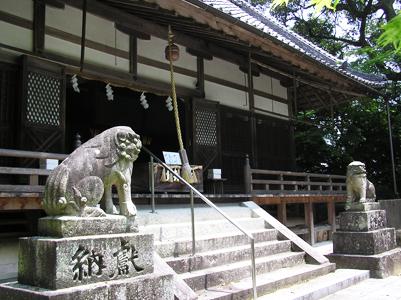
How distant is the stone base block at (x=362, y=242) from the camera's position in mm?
9156

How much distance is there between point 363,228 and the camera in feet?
30.7

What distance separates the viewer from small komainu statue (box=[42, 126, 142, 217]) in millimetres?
4176

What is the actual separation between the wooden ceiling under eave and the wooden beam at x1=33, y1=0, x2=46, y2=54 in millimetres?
1232

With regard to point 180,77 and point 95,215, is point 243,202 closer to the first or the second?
point 180,77

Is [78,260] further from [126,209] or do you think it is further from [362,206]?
[362,206]

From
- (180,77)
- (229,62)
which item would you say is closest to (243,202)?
(180,77)

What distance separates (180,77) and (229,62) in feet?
7.68

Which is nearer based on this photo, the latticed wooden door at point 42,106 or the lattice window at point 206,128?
the latticed wooden door at point 42,106

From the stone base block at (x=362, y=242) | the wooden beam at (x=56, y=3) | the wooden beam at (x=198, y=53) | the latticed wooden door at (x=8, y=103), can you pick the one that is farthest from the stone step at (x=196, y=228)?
the wooden beam at (x=198, y=53)

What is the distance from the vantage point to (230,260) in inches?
298

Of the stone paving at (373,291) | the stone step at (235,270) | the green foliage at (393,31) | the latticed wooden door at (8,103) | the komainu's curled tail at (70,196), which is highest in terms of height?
the latticed wooden door at (8,103)

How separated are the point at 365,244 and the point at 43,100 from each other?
709cm

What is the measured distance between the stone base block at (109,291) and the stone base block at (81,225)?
0.48 metres

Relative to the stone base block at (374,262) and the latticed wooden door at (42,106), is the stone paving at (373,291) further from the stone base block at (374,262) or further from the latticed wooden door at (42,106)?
the latticed wooden door at (42,106)
